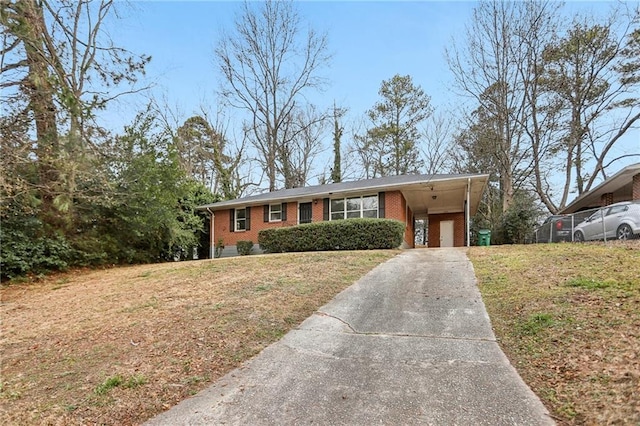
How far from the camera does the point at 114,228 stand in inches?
538

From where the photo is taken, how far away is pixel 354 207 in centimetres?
1577

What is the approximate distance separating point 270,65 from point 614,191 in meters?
21.6

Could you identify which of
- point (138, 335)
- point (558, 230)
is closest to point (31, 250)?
point (138, 335)

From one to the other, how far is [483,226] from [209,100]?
22.4 metres

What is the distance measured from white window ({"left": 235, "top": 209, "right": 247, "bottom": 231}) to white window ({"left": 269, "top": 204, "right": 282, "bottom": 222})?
1.70m

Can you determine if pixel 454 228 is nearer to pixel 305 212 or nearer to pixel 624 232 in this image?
pixel 305 212

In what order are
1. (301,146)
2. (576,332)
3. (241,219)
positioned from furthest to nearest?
(301,146) → (241,219) → (576,332)

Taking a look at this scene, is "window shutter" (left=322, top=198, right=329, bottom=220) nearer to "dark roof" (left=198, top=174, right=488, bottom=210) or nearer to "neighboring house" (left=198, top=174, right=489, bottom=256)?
"neighboring house" (left=198, top=174, right=489, bottom=256)

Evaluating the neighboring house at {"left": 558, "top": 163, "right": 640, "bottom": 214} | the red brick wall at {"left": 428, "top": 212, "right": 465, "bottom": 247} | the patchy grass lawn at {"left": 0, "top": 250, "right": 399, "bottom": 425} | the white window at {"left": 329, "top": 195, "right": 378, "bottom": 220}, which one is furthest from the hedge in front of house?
the red brick wall at {"left": 428, "top": 212, "right": 465, "bottom": 247}

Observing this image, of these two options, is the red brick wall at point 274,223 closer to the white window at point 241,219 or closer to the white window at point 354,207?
the white window at point 241,219

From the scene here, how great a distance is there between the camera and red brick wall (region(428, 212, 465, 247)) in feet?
68.3

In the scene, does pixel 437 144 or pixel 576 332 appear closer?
pixel 576 332

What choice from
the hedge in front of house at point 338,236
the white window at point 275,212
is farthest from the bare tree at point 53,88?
the white window at point 275,212

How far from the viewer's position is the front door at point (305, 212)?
1685 cm
